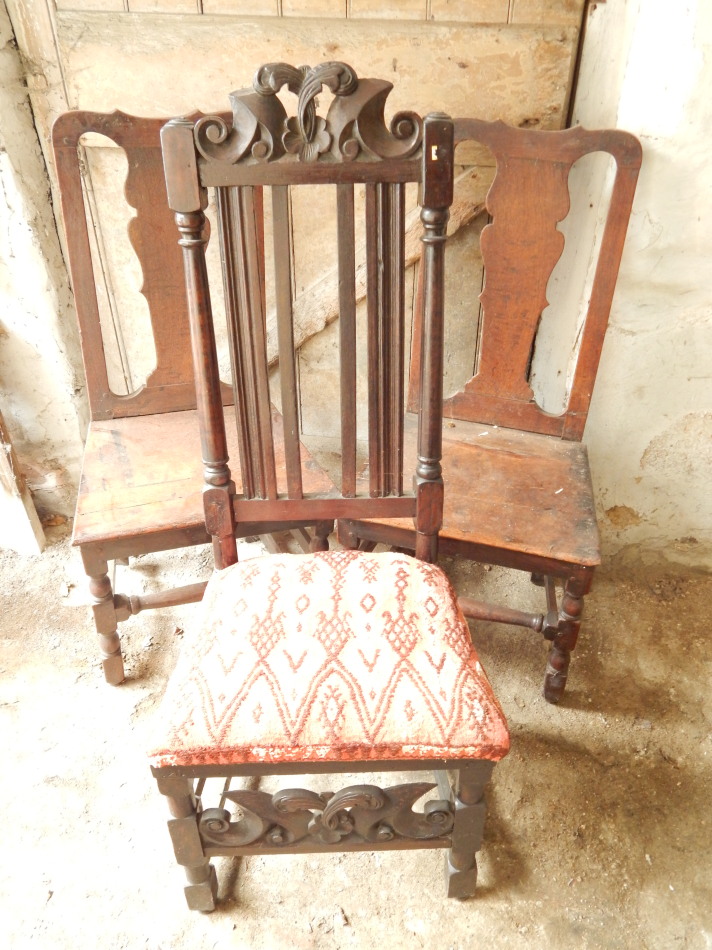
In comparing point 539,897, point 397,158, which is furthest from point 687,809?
point 397,158

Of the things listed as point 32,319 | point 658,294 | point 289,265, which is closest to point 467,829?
point 289,265

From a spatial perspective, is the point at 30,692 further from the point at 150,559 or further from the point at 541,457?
the point at 541,457

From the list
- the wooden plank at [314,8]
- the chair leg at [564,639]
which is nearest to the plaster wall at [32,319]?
the wooden plank at [314,8]

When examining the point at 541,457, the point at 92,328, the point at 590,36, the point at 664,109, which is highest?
the point at 590,36

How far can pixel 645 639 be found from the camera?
6.48 ft

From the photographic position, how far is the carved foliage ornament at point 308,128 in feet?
3.45

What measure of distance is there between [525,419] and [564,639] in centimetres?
55

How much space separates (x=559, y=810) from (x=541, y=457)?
80 centimetres

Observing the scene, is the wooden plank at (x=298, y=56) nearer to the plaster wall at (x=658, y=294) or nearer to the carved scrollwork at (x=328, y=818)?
the plaster wall at (x=658, y=294)

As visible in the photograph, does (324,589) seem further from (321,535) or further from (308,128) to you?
(308,128)

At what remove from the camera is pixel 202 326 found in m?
1.18

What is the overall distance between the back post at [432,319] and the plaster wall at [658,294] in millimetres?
770

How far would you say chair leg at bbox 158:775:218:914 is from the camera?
116 cm

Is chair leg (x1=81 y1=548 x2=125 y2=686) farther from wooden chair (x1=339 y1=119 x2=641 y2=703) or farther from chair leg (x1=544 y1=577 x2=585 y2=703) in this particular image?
chair leg (x1=544 y1=577 x2=585 y2=703)
